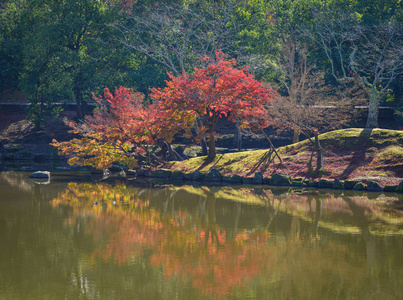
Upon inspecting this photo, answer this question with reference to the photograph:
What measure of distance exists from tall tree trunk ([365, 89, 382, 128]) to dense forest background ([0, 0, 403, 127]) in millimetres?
2969

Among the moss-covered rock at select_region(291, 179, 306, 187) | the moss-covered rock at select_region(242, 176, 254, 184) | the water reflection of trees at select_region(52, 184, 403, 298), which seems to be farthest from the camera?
the moss-covered rock at select_region(242, 176, 254, 184)

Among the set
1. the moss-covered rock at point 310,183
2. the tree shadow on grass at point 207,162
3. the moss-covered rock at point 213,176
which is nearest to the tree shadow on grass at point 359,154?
the moss-covered rock at point 310,183

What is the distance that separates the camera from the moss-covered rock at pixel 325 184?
21.4m

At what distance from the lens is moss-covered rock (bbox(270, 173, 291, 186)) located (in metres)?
22.5

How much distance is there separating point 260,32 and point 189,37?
5.36 metres

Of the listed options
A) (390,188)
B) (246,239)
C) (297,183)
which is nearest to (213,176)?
(297,183)

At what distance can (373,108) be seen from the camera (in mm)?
26625

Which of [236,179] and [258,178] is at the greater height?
[258,178]

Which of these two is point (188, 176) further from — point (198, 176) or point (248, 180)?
point (248, 180)

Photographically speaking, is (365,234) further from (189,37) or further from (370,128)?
(189,37)

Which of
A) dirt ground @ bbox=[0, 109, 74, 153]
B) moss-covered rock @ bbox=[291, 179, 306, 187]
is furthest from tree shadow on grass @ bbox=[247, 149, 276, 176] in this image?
dirt ground @ bbox=[0, 109, 74, 153]

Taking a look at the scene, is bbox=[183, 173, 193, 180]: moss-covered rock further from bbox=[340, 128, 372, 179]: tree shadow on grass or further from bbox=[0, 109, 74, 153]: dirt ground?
bbox=[0, 109, 74, 153]: dirt ground

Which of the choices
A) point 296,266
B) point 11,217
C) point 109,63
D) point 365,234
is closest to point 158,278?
point 296,266

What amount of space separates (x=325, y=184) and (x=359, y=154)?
2.88 metres
